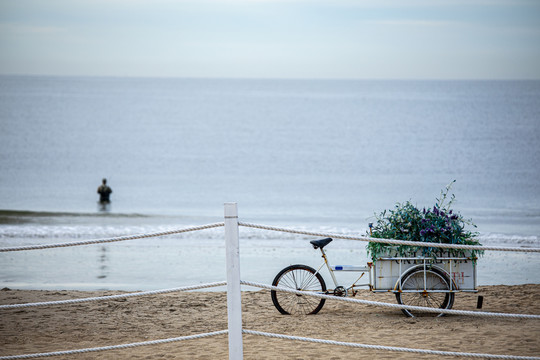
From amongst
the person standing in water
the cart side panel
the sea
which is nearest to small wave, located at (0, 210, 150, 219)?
the sea

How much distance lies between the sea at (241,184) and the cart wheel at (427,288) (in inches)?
145

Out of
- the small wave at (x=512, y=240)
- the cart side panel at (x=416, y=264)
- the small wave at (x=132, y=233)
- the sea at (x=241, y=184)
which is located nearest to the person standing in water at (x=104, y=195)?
the sea at (x=241, y=184)

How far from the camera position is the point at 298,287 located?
7.51m

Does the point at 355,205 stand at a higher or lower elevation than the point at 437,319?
higher

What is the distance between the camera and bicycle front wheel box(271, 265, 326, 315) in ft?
24.4

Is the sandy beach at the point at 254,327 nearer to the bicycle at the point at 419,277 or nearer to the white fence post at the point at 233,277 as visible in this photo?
the bicycle at the point at 419,277

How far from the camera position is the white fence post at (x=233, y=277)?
4000 mm

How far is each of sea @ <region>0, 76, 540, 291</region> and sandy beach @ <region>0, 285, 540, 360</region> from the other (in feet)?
6.81

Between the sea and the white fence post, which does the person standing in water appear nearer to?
the sea

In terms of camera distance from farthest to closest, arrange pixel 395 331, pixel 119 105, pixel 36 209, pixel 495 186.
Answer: pixel 119 105 → pixel 495 186 → pixel 36 209 → pixel 395 331

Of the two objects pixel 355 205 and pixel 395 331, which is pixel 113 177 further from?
pixel 395 331

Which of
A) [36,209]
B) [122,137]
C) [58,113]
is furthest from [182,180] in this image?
[58,113]

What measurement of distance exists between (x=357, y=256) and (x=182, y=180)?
2743 centimetres

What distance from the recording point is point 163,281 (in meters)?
11.1
